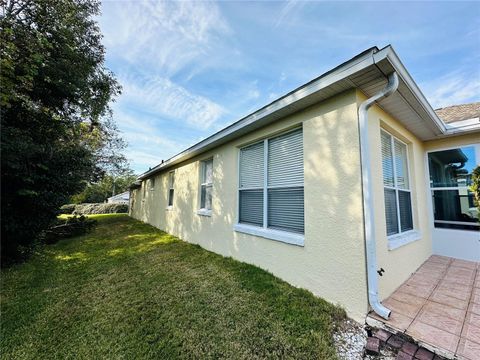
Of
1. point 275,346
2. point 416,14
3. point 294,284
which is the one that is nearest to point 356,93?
point 416,14

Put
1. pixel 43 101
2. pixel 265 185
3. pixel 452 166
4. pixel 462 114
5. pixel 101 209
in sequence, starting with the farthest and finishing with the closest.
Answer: pixel 101 209 < pixel 43 101 < pixel 462 114 < pixel 452 166 < pixel 265 185

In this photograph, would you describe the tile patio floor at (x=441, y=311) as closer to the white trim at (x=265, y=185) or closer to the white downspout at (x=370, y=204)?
the white downspout at (x=370, y=204)

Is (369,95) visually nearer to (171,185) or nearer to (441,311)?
(441,311)

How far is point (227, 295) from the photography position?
3094mm

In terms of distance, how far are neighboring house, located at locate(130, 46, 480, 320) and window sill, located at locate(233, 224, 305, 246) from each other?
0.02 meters

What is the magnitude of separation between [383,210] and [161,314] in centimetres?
336

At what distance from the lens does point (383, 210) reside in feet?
9.26

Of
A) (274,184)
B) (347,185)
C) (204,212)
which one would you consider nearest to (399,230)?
(347,185)

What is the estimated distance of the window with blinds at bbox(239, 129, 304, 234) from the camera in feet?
11.4

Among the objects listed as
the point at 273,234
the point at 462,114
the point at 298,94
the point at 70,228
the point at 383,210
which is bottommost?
the point at 70,228

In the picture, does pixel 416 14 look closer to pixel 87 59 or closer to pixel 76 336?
pixel 76 336

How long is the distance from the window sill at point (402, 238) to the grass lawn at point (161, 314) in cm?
131

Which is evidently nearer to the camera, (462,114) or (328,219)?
(328,219)

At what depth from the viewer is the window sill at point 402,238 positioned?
3.00 meters
